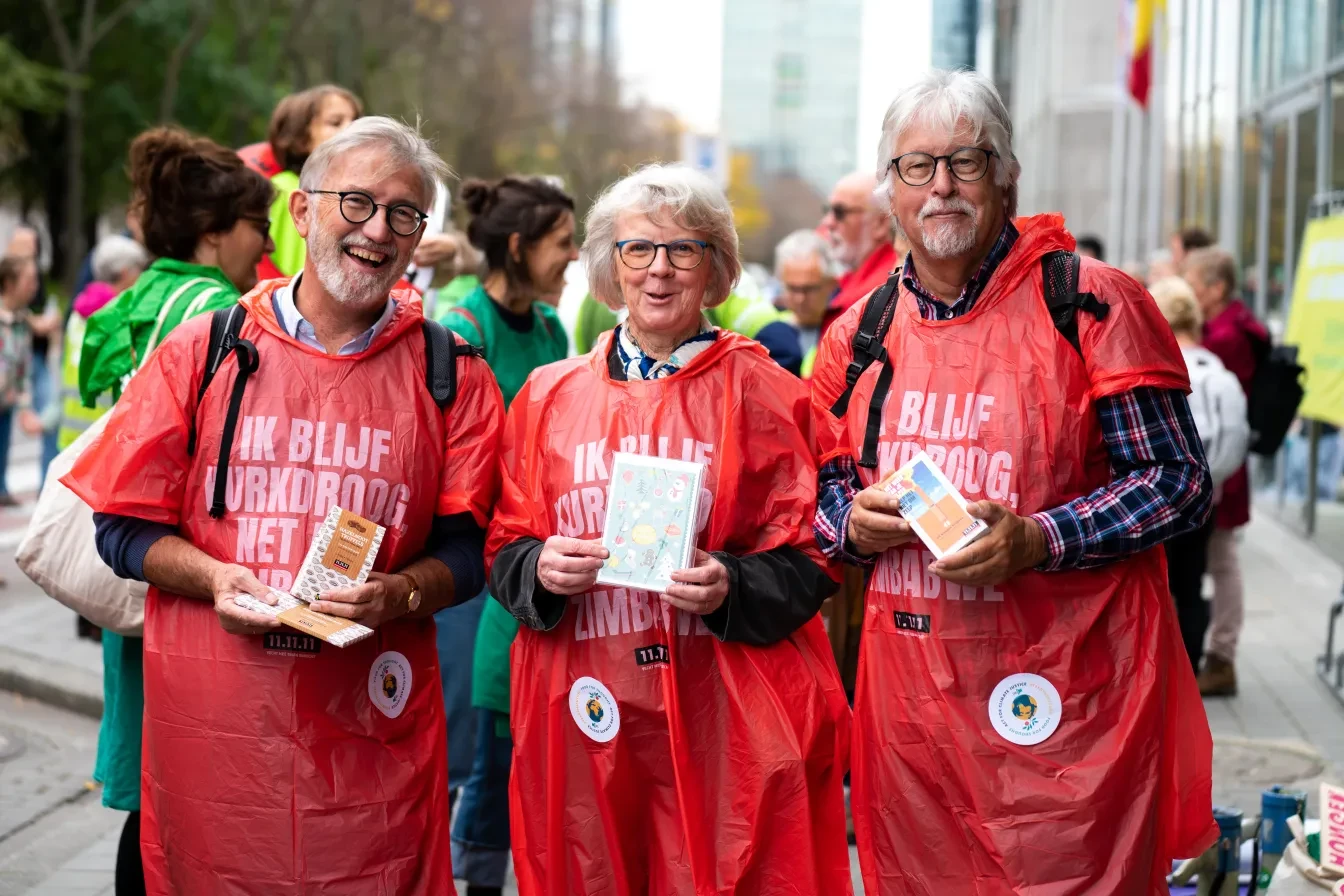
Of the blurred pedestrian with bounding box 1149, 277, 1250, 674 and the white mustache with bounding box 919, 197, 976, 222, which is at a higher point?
the white mustache with bounding box 919, 197, 976, 222

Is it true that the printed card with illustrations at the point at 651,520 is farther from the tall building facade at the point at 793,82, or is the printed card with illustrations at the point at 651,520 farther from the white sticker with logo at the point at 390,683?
the tall building facade at the point at 793,82

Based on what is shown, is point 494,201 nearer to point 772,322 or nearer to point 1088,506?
point 772,322

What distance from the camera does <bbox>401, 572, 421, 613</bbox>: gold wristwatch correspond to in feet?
11.1

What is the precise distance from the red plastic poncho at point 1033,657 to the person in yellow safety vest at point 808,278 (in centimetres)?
407

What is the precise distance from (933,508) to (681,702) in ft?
2.28

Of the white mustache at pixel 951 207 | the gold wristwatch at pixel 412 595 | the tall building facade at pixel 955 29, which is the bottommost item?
the gold wristwatch at pixel 412 595

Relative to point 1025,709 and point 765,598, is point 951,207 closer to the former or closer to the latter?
point 765,598

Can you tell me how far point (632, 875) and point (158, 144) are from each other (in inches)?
93.2

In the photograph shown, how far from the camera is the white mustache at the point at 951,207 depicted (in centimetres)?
342

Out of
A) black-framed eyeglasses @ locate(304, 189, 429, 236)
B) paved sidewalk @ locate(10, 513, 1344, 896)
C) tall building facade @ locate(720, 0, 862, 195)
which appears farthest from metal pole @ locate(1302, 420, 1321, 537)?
tall building facade @ locate(720, 0, 862, 195)

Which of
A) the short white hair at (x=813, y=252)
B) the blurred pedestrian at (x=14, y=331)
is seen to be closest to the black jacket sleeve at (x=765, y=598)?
the short white hair at (x=813, y=252)

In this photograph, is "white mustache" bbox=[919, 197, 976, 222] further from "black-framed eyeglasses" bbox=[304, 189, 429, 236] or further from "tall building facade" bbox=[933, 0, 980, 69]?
"tall building facade" bbox=[933, 0, 980, 69]

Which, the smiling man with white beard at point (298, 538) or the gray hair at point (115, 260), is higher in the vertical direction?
the gray hair at point (115, 260)

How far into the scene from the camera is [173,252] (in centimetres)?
443
